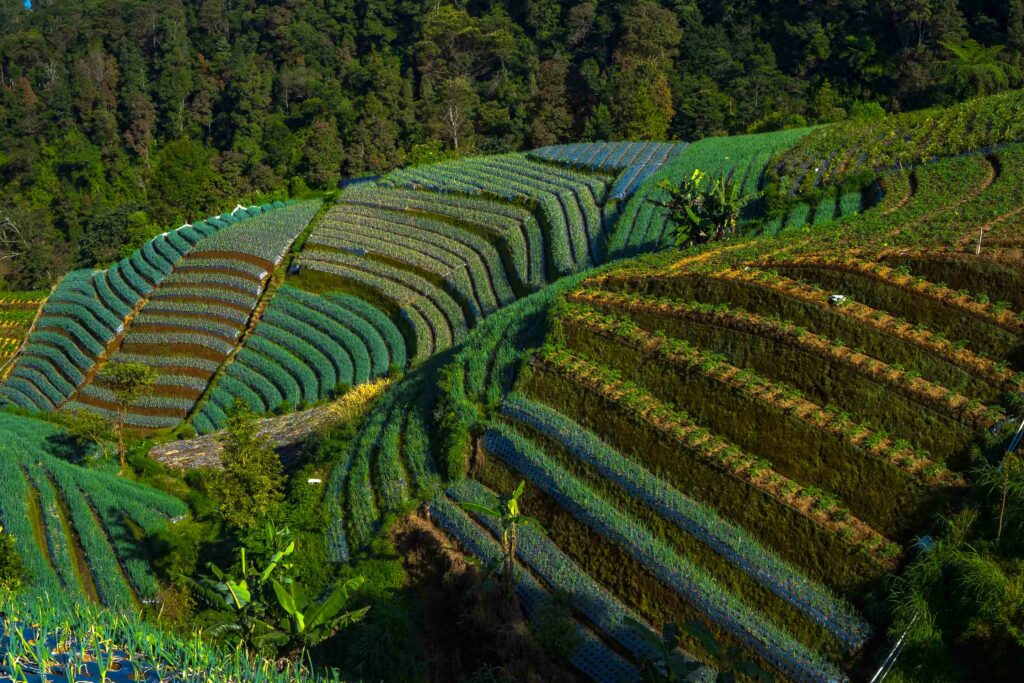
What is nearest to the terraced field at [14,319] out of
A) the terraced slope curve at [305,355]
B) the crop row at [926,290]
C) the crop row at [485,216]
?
the terraced slope curve at [305,355]

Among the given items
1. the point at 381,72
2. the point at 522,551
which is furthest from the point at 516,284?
the point at 381,72

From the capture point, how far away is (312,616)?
12383 mm

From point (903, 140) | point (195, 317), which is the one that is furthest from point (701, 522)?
point (195, 317)

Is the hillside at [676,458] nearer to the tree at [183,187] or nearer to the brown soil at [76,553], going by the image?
the brown soil at [76,553]

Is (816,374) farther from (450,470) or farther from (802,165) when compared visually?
(802,165)

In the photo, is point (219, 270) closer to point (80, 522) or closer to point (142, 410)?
point (142, 410)

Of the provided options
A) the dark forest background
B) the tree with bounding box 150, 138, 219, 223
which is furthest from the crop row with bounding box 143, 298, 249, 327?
the tree with bounding box 150, 138, 219, 223

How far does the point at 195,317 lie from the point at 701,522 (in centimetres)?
2607

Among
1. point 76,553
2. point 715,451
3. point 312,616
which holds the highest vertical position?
point 715,451

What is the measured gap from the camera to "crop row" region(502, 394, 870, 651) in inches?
481

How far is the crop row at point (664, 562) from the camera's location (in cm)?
1195

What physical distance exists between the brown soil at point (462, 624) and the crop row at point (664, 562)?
2.12 m

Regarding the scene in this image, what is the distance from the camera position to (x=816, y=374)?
15586 mm

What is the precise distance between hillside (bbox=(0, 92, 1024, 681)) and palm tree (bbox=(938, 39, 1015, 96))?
1737 centimetres
